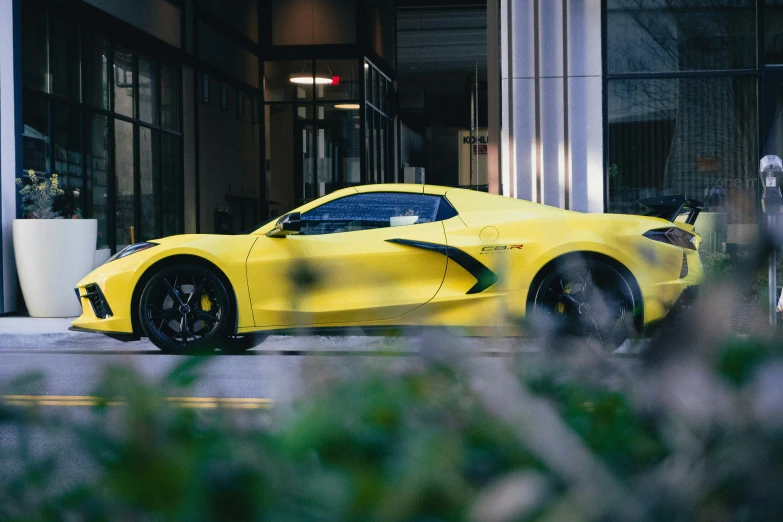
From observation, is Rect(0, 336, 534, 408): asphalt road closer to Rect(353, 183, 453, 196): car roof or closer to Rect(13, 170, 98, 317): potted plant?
Rect(353, 183, 453, 196): car roof

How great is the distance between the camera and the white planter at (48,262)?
40.3 feet

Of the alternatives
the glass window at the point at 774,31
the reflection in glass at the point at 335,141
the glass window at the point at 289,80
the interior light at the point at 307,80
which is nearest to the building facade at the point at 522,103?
the glass window at the point at 774,31

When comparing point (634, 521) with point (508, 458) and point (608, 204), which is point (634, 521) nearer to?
point (508, 458)

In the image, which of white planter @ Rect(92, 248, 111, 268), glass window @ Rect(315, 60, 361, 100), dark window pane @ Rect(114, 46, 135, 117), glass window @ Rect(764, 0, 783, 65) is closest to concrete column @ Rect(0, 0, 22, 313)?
white planter @ Rect(92, 248, 111, 268)

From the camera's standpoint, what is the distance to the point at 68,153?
1436 cm

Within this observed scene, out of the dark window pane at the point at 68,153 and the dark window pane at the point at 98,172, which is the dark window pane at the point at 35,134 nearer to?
the dark window pane at the point at 68,153

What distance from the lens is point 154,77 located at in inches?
715

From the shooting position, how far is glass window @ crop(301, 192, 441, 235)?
8.70 meters

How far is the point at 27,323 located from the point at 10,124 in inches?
98.4

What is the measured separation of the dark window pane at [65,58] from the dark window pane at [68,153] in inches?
9.2

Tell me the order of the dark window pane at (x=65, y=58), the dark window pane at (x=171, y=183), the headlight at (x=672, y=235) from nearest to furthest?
the headlight at (x=672, y=235)
the dark window pane at (x=65, y=58)
the dark window pane at (x=171, y=183)

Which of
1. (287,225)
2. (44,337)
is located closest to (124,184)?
(44,337)

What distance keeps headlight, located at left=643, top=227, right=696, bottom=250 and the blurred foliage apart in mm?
7319

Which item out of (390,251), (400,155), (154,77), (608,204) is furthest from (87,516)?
(400,155)
